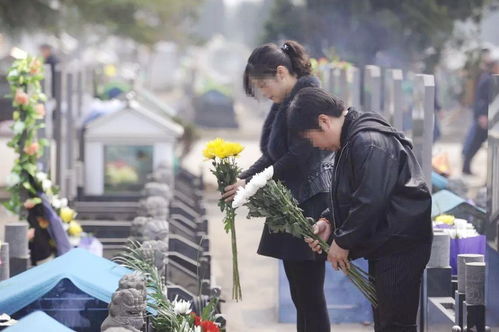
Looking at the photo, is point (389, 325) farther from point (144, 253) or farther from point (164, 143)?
point (164, 143)

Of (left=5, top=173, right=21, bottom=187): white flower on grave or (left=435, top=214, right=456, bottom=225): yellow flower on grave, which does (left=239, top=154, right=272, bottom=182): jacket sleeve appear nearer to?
(left=435, top=214, right=456, bottom=225): yellow flower on grave

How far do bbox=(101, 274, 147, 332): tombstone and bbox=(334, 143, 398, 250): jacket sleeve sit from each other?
0.93 m

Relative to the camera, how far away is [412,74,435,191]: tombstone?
6590 millimetres

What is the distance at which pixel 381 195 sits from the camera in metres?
4.52

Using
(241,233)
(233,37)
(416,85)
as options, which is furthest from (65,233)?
(233,37)

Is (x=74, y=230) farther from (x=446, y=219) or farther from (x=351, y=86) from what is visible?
(x=446, y=219)

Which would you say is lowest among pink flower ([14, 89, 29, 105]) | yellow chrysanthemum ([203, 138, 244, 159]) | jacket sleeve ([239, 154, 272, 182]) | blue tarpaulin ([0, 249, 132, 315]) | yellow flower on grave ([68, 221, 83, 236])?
yellow flower on grave ([68, 221, 83, 236])

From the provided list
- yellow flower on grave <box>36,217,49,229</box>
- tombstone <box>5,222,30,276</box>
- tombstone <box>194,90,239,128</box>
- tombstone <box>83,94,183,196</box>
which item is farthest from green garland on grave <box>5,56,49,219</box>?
tombstone <box>194,90,239,128</box>

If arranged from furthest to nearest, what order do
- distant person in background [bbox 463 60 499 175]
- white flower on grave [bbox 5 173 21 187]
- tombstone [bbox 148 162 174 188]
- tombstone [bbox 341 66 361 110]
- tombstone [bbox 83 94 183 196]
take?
distant person in background [bbox 463 60 499 175] → tombstone [bbox 83 94 183 196] → tombstone [bbox 148 162 174 188] → tombstone [bbox 341 66 361 110] → white flower on grave [bbox 5 173 21 187]

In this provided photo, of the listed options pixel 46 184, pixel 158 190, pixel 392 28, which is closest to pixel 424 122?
pixel 46 184

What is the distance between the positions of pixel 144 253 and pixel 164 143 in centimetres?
478

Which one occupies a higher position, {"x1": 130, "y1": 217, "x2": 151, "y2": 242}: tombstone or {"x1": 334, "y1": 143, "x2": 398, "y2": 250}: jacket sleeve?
{"x1": 334, "y1": 143, "x2": 398, "y2": 250}: jacket sleeve

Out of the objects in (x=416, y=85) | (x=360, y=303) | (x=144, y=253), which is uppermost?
(x=416, y=85)

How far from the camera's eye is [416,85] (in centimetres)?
698
